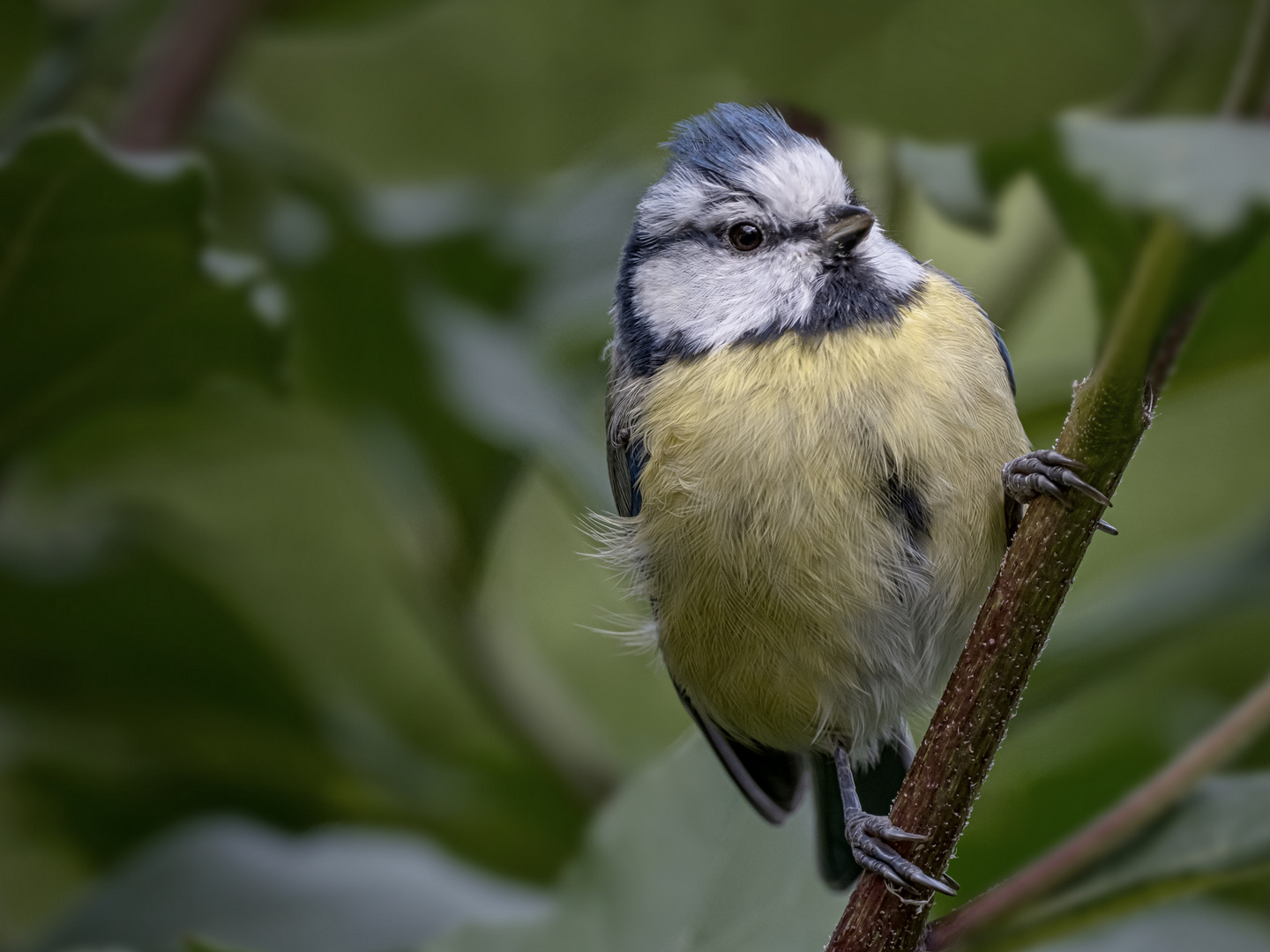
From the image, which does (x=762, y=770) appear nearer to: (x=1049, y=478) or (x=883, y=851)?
(x=883, y=851)

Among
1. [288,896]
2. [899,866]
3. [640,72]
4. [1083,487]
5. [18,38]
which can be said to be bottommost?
[899,866]

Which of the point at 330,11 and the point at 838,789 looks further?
the point at 330,11

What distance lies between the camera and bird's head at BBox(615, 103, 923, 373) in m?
1.30

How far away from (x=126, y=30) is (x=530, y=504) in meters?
0.88

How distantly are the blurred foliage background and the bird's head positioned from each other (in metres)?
0.07

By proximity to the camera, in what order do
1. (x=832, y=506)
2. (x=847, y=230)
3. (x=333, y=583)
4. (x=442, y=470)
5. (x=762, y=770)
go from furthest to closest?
(x=333, y=583) → (x=442, y=470) → (x=762, y=770) → (x=847, y=230) → (x=832, y=506)

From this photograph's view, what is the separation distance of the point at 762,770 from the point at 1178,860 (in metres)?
0.45

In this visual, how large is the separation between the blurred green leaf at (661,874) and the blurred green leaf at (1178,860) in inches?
7.6

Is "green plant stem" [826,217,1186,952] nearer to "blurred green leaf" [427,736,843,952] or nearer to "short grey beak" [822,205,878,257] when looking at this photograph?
"blurred green leaf" [427,736,843,952]

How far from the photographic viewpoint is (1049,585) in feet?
2.67

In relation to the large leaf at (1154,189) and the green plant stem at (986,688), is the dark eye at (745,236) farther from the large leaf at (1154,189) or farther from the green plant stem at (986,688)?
the green plant stem at (986,688)

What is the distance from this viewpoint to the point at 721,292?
1.40 metres

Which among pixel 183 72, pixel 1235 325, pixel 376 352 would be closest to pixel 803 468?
pixel 1235 325

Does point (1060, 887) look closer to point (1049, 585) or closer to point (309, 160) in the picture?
point (1049, 585)
